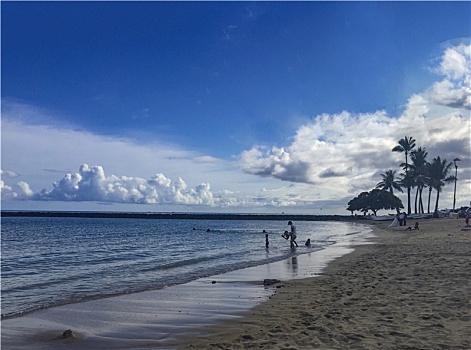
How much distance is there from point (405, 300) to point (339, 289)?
2.67m

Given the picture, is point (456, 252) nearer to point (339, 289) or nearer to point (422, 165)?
point (339, 289)

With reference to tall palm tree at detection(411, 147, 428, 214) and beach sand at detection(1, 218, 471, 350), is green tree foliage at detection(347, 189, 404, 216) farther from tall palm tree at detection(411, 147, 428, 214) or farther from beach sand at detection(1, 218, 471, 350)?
beach sand at detection(1, 218, 471, 350)

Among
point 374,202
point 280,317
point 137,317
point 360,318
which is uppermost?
point 374,202

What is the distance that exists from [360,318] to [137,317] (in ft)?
17.3

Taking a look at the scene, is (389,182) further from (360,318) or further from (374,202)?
(360,318)

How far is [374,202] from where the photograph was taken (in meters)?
112

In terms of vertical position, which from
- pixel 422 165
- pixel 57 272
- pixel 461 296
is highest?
pixel 422 165

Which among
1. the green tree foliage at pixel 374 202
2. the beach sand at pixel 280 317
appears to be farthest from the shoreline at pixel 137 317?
the green tree foliage at pixel 374 202

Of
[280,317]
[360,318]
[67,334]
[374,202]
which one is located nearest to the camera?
[360,318]

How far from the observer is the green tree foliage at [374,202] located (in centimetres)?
10488

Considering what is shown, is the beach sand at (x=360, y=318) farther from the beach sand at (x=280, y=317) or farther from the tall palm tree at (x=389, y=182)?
the tall palm tree at (x=389, y=182)

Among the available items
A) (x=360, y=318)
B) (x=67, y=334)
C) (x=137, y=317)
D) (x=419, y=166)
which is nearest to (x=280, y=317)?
(x=360, y=318)

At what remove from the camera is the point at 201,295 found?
13.5 metres

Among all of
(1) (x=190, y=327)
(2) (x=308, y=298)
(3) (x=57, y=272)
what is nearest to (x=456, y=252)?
(2) (x=308, y=298)
